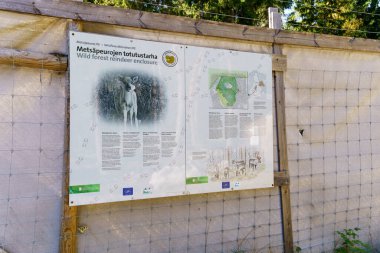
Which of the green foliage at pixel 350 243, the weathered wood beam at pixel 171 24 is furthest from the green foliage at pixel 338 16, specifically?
the green foliage at pixel 350 243

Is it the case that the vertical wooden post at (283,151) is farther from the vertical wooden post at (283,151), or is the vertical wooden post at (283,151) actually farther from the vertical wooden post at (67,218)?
the vertical wooden post at (67,218)

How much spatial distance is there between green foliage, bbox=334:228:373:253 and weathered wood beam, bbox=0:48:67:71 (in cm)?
358

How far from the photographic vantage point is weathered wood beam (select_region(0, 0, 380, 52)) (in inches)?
125

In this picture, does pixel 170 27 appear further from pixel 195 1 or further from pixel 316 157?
pixel 195 1

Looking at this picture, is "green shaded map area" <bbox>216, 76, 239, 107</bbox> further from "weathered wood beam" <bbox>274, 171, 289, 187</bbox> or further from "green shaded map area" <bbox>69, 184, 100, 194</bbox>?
"green shaded map area" <bbox>69, 184, 100, 194</bbox>

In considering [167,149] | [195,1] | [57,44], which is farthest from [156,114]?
[195,1]

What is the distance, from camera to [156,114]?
137 inches

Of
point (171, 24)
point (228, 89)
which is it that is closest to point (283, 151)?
point (228, 89)

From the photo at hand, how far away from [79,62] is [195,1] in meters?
13.5

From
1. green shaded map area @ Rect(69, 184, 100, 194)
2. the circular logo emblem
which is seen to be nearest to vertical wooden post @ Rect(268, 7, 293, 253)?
the circular logo emblem

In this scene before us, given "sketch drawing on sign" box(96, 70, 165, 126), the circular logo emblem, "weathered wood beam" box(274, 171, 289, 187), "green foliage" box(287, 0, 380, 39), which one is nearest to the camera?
"sketch drawing on sign" box(96, 70, 165, 126)

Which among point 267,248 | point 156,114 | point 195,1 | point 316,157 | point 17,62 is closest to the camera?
point 17,62

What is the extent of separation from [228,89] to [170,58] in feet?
2.25

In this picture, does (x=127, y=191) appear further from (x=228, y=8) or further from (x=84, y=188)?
(x=228, y=8)
